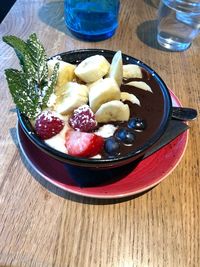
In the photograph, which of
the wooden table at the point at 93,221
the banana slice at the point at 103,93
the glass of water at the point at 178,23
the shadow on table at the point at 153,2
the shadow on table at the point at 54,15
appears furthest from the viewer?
the shadow on table at the point at 153,2

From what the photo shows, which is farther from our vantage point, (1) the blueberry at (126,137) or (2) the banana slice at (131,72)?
(2) the banana slice at (131,72)

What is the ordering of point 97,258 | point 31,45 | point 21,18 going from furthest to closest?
point 21,18 < point 31,45 < point 97,258

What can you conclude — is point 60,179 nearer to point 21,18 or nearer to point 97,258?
point 97,258

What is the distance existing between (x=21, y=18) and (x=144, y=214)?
3.04 ft

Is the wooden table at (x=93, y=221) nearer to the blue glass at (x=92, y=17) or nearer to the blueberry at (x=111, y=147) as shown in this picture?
the blueberry at (x=111, y=147)

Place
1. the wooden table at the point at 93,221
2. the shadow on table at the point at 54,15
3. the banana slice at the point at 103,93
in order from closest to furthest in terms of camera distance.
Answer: the wooden table at the point at 93,221 → the banana slice at the point at 103,93 → the shadow on table at the point at 54,15

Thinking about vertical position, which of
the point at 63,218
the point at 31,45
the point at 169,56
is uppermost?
the point at 31,45

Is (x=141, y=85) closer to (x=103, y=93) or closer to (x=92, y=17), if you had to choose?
(x=103, y=93)

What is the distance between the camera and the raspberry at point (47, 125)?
659mm

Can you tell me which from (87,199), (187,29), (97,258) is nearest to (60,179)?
(87,199)

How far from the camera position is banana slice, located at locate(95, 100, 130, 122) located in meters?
0.69

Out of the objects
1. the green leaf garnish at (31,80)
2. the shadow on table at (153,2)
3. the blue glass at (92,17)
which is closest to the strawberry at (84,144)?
the green leaf garnish at (31,80)

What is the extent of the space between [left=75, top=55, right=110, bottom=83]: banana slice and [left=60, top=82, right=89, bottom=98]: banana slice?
22mm

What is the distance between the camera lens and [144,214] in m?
0.68
